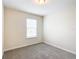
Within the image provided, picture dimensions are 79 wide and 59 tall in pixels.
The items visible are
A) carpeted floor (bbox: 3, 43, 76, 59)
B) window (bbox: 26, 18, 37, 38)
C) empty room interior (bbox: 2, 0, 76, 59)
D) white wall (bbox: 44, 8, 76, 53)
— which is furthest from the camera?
window (bbox: 26, 18, 37, 38)

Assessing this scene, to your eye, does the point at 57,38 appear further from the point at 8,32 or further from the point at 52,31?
the point at 8,32

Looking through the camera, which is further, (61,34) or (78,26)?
(61,34)

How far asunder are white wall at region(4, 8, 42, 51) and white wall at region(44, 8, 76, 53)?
1.41 meters

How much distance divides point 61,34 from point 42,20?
2038 millimetres

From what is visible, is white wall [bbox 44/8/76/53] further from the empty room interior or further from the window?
the window

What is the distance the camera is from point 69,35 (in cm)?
320

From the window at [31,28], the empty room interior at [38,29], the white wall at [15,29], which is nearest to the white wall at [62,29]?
the empty room interior at [38,29]

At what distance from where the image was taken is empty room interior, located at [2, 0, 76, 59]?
2.77 metres

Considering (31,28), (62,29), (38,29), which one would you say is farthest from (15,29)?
(62,29)

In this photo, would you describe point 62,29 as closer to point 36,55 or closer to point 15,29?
point 36,55

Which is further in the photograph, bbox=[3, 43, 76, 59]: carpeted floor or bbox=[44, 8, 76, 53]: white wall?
bbox=[44, 8, 76, 53]: white wall

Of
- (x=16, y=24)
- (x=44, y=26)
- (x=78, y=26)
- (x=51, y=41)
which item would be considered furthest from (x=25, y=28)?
(x=78, y=26)

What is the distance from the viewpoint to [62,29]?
3555 mm

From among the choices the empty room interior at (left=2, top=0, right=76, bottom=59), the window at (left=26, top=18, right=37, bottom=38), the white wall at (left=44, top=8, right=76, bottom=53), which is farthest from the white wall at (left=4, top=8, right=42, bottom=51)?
the white wall at (left=44, top=8, right=76, bottom=53)
